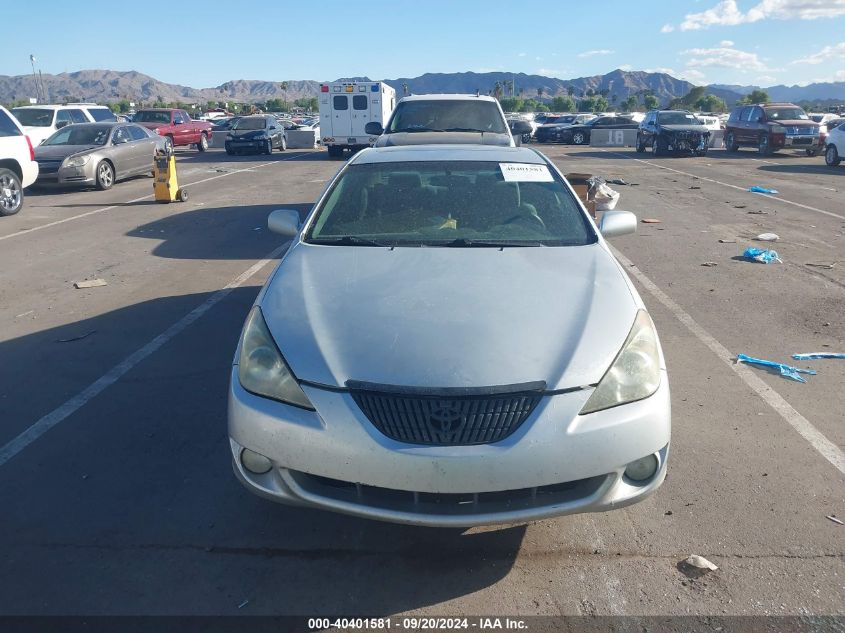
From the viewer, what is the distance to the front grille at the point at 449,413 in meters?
2.63

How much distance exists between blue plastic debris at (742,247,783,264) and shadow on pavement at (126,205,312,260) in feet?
20.0

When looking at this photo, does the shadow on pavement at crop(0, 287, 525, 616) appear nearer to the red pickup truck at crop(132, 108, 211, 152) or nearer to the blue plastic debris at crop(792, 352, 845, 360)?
the blue plastic debris at crop(792, 352, 845, 360)

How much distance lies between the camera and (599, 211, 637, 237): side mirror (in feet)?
15.0

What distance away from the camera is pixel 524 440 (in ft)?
8.56

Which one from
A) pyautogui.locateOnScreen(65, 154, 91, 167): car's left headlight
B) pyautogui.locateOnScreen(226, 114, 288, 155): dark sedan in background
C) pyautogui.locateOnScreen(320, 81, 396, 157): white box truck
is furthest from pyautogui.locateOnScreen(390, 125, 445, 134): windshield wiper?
pyautogui.locateOnScreen(226, 114, 288, 155): dark sedan in background

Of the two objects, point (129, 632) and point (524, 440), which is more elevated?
point (524, 440)

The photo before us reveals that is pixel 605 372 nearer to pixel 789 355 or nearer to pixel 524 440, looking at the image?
pixel 524 440

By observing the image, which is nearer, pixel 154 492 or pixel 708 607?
pixel 708 607

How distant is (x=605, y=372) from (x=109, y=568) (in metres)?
2.21

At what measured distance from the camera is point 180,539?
314 cm

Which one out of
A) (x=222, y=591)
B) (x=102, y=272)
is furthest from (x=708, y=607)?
(x=102, y=272)

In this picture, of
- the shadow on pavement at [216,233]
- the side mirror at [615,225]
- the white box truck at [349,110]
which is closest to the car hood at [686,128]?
the white box truck at [349,110]

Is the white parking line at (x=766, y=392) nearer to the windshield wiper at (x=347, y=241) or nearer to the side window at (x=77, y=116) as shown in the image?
the windshield wiper at (x=347, y=241)

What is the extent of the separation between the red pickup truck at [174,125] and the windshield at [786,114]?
893 inches
